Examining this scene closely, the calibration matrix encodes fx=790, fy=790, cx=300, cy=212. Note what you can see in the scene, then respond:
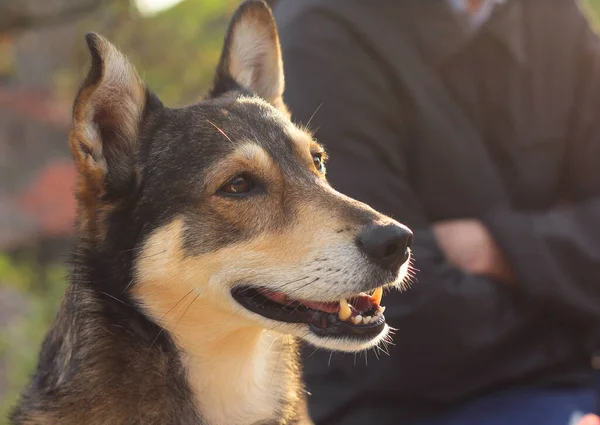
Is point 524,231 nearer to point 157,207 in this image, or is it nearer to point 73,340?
point 157,207

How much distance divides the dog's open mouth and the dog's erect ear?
0.58m

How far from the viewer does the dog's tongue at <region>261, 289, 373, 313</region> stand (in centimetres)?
251

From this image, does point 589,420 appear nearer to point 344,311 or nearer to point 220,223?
point 344,311

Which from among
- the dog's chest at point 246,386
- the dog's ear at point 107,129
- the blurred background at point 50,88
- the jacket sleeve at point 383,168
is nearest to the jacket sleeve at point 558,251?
the jacket sleeve at point 383,168

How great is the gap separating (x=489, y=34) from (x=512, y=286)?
1.14 m

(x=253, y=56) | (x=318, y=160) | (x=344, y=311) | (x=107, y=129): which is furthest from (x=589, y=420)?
(x=107, y=129)

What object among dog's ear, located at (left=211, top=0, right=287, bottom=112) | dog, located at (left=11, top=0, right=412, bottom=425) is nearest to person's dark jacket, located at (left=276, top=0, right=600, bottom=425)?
dog's ear, located at (left=211, top=0, right=287, bottom=112)

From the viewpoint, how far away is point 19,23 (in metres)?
9.41

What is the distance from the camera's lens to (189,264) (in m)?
2.55

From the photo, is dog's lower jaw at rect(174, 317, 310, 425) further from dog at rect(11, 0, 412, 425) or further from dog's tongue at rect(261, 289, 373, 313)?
dog's tongue at rect(261, 289, 373, 313)

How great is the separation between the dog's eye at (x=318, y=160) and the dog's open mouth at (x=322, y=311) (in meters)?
0.57

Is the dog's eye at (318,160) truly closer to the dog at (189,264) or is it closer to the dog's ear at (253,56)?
the dog at (189,264)

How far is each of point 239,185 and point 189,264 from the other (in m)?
0.31

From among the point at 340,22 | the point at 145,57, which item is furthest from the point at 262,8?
the point at 145,57
